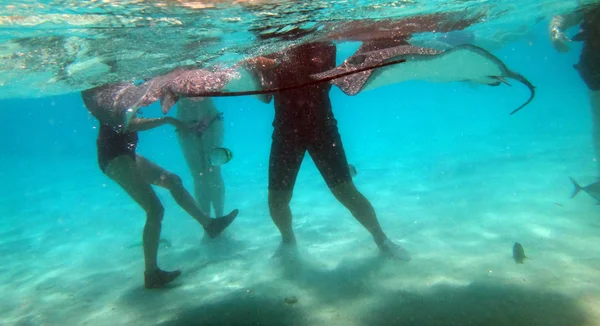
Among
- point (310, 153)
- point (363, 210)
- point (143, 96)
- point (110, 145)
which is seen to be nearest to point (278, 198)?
point (310, 153)

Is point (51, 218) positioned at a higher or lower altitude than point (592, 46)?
lower

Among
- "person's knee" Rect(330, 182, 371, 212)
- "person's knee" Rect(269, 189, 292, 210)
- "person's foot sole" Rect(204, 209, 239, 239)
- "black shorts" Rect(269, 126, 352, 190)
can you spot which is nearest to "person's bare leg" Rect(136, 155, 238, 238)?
"person's foot sole" Rect(204, 209, 239, 239)

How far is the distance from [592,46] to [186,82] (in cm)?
734

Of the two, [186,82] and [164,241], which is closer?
[186,82]

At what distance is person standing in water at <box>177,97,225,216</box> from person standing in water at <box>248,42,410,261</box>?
2.96m

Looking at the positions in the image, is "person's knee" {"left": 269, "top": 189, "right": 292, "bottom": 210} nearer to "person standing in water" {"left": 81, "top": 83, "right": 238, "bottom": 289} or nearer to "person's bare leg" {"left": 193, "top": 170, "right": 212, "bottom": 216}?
"person standing in water" {"left": 81, "top": 83, "right": 238, "bottom": 289}

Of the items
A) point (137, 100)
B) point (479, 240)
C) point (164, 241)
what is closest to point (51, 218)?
point (164, 241)

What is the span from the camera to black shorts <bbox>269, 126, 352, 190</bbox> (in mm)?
5086

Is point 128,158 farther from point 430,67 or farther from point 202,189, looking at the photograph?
point 430,67

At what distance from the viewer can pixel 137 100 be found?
4.91 meters

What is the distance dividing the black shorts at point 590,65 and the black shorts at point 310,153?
16.7ft

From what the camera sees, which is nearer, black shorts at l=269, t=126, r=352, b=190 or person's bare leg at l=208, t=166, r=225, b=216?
black shorts at l=269, t=126, r=352, b=190

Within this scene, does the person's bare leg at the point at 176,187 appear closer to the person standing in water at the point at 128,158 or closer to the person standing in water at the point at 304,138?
the person standing in water at the point at 128,158

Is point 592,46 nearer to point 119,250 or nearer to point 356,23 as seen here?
point 356,23
